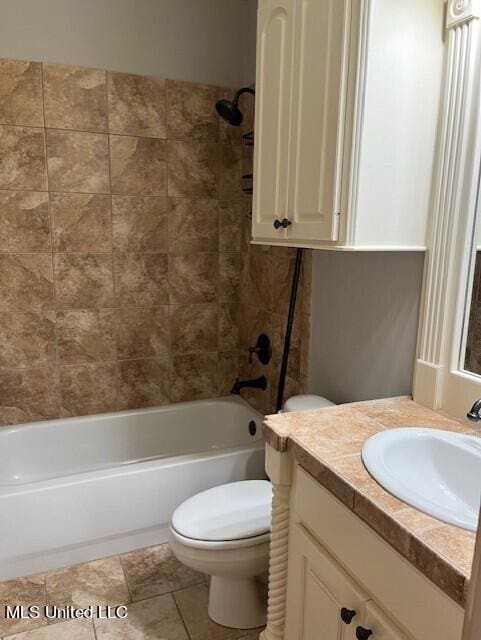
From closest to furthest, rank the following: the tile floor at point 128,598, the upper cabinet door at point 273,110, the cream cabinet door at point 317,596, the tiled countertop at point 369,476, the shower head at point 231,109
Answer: the tiled countertop at point 369,476
the cream cabinet door at point 317,596
the upper cabinet door at point 273,110
the tile floor at point 128,598
the shower head at point 231,109

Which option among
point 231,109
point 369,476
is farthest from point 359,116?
point 231,109

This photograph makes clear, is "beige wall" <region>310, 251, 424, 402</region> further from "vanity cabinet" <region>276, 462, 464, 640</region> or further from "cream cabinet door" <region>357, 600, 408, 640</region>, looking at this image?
"cream cabinet door" <region>357, 600, 408, 640</region>

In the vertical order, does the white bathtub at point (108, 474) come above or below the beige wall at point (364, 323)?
below

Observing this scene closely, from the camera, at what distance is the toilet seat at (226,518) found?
1.53 meters

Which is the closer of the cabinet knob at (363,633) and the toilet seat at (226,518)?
the cabinet knob at (363,633)

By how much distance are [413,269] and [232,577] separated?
119 cm

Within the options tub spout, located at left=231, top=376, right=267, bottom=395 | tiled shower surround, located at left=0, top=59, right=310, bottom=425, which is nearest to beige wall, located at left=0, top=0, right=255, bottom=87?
tiled shower surround, located at left=0, top=59, right=310, bottom=425

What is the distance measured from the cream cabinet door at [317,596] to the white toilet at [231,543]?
0.85 feet

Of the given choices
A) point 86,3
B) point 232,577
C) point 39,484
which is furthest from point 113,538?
point 86,3

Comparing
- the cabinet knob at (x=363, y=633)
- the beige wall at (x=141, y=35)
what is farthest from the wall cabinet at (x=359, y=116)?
the beige wall at (x=141, y=35)

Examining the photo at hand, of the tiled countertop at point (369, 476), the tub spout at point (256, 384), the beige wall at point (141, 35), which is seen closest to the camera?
the tiled countertop at point (369, 476)

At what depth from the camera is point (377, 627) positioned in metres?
0.93

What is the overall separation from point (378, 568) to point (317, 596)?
0.30 meters

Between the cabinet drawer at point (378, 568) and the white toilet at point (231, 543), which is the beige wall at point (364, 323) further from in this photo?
the cabinet drawer at point (378, 568)
